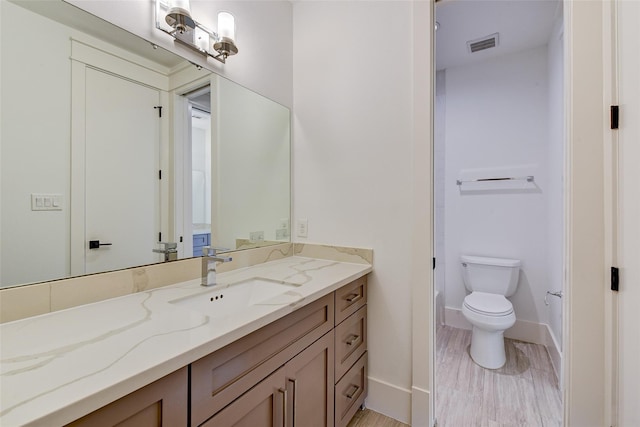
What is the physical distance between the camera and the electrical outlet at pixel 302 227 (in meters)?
1.86

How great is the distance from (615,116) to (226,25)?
1.71 m

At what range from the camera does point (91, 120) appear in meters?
1.01

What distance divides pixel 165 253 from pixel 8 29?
0.86m

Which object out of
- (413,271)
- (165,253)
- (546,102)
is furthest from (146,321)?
(546,102)

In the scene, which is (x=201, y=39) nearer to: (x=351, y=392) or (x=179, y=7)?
(x=179, y=7)

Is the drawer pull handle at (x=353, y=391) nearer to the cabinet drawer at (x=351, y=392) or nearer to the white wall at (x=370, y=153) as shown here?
the cabinet drawer at (x=351, y=392)

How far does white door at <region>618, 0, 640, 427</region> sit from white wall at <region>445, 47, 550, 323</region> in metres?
1.58

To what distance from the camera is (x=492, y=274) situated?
96.4 inches

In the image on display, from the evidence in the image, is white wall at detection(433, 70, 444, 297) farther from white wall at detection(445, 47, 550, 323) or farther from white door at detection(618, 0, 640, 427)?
white door at detection(618, 0, 640, 427)

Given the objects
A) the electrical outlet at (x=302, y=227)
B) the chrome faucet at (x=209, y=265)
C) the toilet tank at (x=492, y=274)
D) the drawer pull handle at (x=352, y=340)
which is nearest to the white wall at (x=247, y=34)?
the electrical outlet at (x=302, y=227)

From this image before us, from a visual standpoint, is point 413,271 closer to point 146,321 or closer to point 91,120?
point 146,321

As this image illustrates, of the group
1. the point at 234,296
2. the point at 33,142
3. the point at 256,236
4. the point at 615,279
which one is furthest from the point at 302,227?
the point at 615,279

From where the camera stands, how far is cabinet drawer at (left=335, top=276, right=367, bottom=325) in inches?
52.3

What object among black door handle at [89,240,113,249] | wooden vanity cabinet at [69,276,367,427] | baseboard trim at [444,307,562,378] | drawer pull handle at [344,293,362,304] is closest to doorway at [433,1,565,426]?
baseboard trim at [444,307,562,378]
